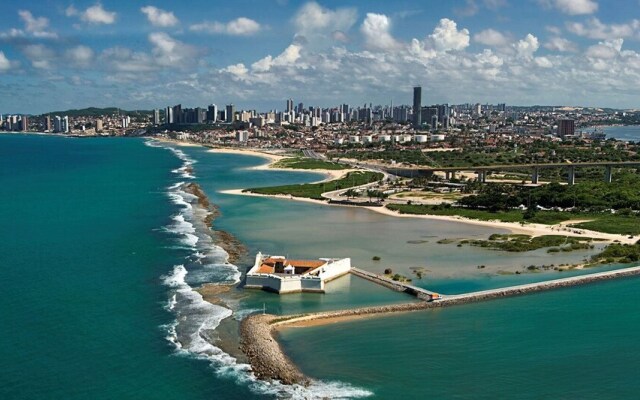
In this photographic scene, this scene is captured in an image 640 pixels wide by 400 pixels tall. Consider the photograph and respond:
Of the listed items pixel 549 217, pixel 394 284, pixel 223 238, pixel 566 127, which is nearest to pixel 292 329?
pixel 394 284

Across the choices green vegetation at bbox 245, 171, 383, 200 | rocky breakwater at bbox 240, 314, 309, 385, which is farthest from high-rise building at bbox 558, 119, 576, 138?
rocky breakwater at bbox 240, 314, 309, 385

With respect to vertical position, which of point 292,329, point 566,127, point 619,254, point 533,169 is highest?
point 566,127

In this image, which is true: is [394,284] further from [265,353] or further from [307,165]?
[307,165]

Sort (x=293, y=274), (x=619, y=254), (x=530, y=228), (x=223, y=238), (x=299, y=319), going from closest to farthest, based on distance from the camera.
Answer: (x=299, y=319)
(x=293, y=274)
(x=619, y=254)
(x=223, y=238)
(x=530, y=228)

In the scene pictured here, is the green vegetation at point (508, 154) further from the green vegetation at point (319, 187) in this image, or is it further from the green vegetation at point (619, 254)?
the green vegetation at point (619, 254)

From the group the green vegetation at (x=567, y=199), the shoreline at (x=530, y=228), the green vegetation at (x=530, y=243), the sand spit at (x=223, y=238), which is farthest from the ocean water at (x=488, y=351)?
the green vegetation at (x=567, y=199)

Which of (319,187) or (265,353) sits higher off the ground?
(319,187)

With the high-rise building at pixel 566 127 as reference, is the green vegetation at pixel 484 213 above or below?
below
